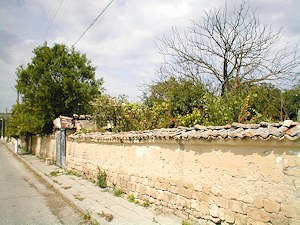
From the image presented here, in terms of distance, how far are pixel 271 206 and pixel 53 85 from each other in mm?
17957

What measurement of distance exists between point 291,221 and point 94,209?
4697 mm

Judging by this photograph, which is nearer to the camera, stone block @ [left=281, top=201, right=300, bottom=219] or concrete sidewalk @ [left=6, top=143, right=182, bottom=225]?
stone block @ [left=281, top=201, right=300, bottom=219]

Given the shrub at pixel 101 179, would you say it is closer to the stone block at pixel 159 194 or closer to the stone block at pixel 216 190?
the stone block at pixel 159 194

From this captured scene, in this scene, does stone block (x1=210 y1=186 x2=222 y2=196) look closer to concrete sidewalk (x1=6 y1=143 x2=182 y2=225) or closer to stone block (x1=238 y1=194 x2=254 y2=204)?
stone block (x1=238 y1=194 x2=254 y2=204)

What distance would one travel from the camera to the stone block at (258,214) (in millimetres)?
4355

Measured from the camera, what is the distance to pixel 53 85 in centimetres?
1967

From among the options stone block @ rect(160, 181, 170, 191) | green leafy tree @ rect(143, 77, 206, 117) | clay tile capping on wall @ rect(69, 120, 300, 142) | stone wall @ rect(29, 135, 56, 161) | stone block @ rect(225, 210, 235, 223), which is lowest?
stone block @ rect(225, 210, 235, 223)

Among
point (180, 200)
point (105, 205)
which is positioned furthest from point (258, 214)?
point (105, 205)

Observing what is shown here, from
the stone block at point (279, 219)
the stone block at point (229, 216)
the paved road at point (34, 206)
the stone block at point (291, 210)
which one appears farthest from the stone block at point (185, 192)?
the paved road at point (34, 206)

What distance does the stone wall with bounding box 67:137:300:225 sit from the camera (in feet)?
13.7

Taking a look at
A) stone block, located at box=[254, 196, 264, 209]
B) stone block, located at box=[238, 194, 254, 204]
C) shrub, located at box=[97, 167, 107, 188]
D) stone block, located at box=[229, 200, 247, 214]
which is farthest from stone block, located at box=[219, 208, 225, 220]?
shrub, located at box=[97, 167, 107, 188]

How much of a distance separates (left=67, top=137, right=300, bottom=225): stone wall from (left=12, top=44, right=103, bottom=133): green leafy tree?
12868mm

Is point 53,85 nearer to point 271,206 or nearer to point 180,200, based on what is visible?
point 180,200

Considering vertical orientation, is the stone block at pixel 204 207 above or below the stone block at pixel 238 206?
below
